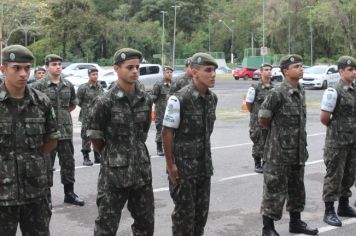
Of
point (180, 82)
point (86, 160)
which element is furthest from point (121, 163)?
point (86, 160)

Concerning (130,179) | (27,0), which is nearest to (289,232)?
(130,179)

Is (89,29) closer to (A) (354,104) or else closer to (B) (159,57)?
(B) (159,57)

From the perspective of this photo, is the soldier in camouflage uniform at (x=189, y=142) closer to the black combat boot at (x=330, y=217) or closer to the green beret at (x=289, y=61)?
the green beret at (x=289, y=61)

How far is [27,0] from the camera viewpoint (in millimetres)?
46594

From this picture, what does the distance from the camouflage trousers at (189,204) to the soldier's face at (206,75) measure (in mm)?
911

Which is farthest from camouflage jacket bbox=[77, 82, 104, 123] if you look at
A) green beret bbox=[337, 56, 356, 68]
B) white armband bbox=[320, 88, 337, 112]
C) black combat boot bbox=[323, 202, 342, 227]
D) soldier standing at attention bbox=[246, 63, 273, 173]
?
black combat boot bbox=[323, 202, 342, 227]

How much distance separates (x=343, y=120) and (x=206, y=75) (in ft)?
8.16

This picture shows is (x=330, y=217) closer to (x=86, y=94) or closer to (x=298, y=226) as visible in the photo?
(x=298, y=226)

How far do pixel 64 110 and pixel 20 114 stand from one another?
353cm

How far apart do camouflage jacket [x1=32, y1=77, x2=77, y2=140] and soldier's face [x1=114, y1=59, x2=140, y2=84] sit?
2925 mm

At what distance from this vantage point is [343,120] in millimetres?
6824

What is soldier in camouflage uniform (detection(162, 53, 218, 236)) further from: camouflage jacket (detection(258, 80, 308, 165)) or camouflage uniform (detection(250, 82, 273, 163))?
camouflage uniform (detection(250, 82, 273, 163))

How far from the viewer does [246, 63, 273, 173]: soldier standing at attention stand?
9.77 m

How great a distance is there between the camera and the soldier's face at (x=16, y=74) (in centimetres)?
429
